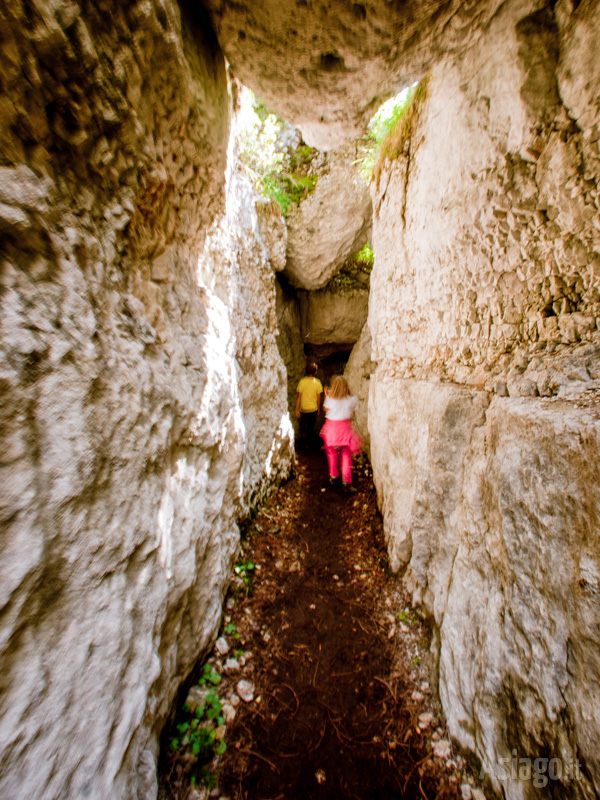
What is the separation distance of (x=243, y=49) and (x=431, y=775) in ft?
12.5

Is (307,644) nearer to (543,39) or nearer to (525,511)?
(525,511)

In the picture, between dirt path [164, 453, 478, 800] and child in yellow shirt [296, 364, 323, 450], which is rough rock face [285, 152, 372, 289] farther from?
dirt path [164, 453, 478, 800]

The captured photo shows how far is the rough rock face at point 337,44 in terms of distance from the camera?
1.29m

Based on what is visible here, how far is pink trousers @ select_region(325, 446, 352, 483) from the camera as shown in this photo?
4781mm

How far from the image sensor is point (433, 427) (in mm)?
2158

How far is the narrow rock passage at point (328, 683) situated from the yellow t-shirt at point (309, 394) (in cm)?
323

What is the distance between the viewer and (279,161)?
4.93 meters

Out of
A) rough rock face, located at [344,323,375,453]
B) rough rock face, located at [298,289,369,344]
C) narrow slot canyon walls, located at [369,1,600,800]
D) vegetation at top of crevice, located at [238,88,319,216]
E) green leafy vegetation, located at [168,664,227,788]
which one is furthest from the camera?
rough rock face, located at [298,289,369,344]

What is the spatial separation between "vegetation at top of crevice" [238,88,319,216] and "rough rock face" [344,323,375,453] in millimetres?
2777

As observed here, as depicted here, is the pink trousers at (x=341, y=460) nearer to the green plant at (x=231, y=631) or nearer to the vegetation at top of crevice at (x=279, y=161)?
the green plant at (x=231, y=631)

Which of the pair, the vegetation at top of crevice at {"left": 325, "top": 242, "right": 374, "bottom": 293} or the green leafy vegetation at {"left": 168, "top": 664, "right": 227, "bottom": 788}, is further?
the vegetation at top of crevice at {"left": 325, "top": 242, "right": 374, "bottom": 293}

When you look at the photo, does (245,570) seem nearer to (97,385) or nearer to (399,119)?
(97,385)

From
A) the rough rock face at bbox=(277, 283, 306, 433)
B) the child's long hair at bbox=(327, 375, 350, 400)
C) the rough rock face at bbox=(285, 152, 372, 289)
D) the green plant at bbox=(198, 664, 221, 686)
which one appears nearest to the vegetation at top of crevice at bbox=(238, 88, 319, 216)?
the rough rock face at bbox=(285, 152, 372, 289)

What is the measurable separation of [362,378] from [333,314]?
74.7 inches
